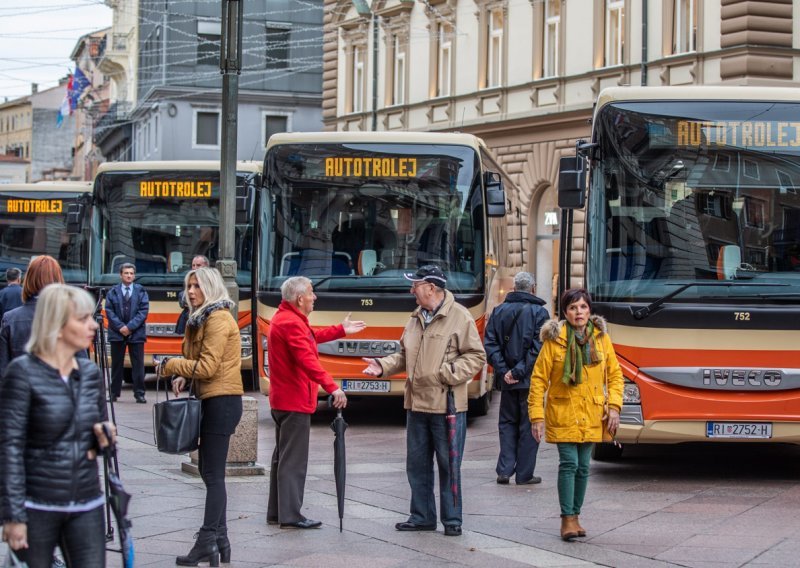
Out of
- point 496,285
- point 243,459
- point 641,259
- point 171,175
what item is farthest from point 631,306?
point 171,175

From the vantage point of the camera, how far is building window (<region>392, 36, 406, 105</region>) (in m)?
40.4

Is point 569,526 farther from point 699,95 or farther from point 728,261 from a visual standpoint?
point 699,95

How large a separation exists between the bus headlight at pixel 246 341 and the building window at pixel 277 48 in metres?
38.8

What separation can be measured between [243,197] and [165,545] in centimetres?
849

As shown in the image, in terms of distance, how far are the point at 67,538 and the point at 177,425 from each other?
2459 mm

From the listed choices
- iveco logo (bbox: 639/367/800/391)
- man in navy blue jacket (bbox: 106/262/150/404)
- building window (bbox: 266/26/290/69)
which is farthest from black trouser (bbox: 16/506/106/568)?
building window (bbox: 266/26/290/69)

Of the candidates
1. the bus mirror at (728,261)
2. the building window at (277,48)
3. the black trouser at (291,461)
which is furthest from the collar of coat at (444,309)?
the building window at (277,48)

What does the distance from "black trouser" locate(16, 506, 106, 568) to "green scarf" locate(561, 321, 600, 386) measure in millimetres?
4089

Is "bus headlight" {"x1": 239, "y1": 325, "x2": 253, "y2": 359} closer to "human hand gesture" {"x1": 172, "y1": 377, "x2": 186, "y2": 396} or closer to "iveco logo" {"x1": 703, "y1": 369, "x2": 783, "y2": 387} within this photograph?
"iveco logo" {"x1": 703, "y1": 369, "x2": 783, "y2": 387}

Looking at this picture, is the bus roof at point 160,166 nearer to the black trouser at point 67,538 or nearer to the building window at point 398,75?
the black trouser at point 67,538

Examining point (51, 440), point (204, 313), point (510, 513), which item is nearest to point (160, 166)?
point (510, 513)

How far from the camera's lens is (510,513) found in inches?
405

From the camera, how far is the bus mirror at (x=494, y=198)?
15555 millimetres

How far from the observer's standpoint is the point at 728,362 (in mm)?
11234
